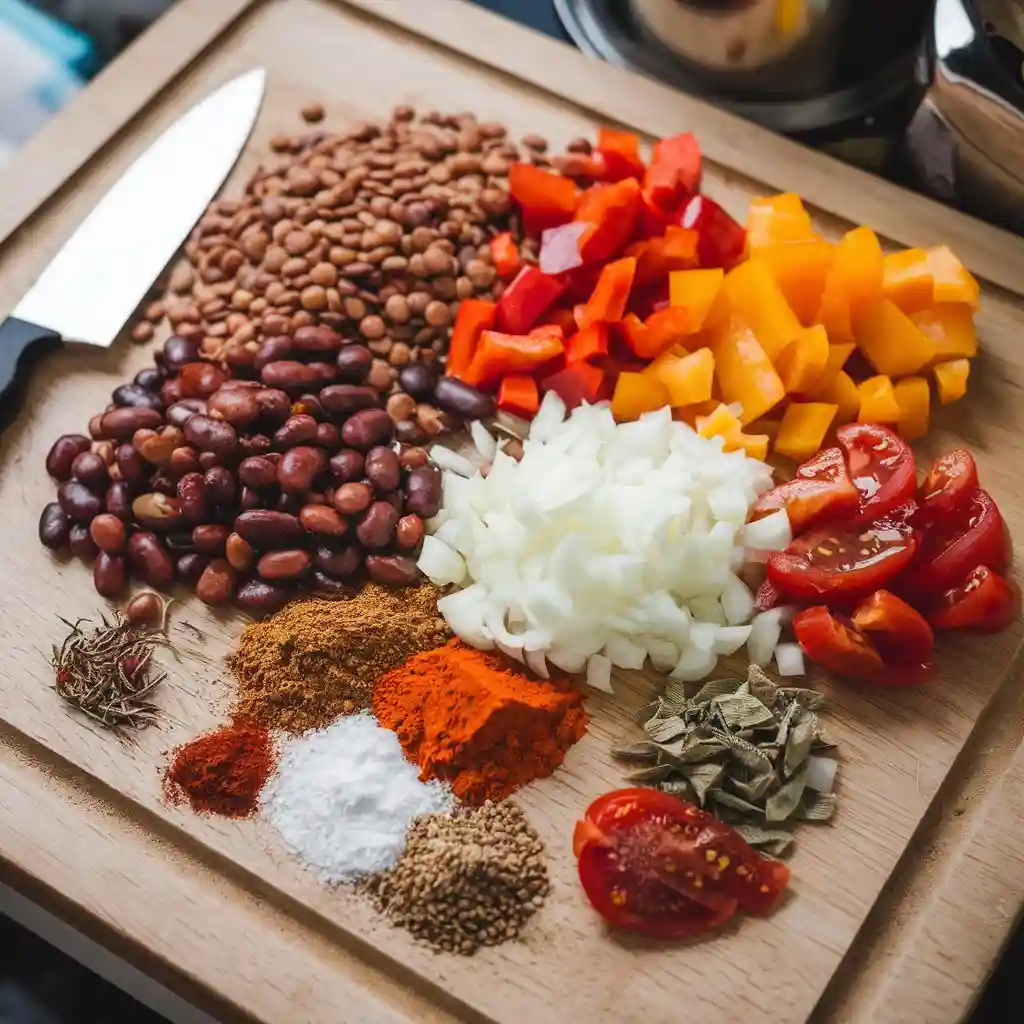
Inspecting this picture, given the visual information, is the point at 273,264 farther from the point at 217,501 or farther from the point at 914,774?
the point at 914,774

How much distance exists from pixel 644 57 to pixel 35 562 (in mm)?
1378

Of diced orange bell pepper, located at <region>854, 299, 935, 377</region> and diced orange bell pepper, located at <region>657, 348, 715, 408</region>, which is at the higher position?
diced orange bell pepper, located at <region>854, 299, 935, 377</region>

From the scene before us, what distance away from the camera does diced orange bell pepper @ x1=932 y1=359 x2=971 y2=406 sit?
1.73m

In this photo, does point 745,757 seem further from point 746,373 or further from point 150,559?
point 150,559

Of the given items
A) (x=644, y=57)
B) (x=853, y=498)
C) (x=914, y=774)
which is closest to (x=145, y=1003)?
(x=914, y=774)

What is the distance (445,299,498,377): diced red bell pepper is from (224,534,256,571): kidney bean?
0.43 meters

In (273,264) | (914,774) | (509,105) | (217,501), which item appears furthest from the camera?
(509,105)

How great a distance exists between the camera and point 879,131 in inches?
80.2

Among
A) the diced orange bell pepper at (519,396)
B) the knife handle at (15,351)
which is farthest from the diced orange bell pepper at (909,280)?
the knife handle at (15,351)

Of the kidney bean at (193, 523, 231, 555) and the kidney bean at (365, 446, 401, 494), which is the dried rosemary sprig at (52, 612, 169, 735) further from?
the kidney bean at (365, 446, 401, 494)

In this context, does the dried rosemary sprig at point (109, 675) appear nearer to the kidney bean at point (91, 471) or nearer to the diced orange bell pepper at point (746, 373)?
the kidney bean at point (91, 471)

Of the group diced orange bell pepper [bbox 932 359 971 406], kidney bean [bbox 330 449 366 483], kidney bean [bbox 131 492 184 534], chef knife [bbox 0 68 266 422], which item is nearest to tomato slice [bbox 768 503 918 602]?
diced orange bell pepper [bbox 932 359 971 406]

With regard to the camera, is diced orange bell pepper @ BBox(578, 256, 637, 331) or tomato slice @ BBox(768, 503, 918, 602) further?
diced orange bell pepper @ BBox(578, 256, 637, 331)

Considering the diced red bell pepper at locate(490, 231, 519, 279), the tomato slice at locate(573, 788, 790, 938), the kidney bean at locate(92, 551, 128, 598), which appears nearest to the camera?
the tomato slice at locate(573, 788, 790, 938)
